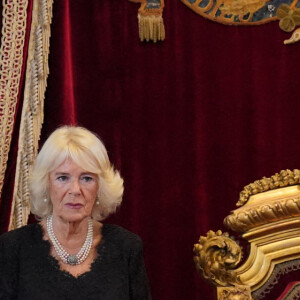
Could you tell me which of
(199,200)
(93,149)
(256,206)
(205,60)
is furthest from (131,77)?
(256,206)

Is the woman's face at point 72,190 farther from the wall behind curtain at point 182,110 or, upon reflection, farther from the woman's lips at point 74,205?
the wall behind curtain at point 182,110

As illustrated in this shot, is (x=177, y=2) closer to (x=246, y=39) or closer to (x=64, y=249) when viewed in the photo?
(x=246, y=39)

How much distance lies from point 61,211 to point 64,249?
0.38 ft

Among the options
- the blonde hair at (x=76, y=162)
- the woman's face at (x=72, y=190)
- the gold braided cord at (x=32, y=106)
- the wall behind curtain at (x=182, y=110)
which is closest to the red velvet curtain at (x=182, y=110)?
the wall behind curtain at (x=182, y=110)

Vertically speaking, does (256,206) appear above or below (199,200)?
below

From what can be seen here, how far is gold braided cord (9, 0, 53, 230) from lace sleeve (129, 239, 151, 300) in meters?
0.85

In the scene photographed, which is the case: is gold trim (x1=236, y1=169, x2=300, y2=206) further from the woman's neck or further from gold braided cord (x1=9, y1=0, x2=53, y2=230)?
gold braided cord (x1=9, y1=0, x2=53, y2=230)

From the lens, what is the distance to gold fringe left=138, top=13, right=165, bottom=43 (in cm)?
341

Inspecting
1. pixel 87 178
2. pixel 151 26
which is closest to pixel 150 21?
pixel 151 26

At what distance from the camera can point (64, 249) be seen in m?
2.38

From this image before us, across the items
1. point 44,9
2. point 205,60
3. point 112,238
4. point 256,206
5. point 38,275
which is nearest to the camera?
point 256,206

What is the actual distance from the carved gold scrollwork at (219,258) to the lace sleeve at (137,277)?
10.5 inches

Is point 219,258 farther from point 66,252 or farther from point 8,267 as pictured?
point 8,267

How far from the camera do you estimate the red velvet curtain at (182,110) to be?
11.3ft
